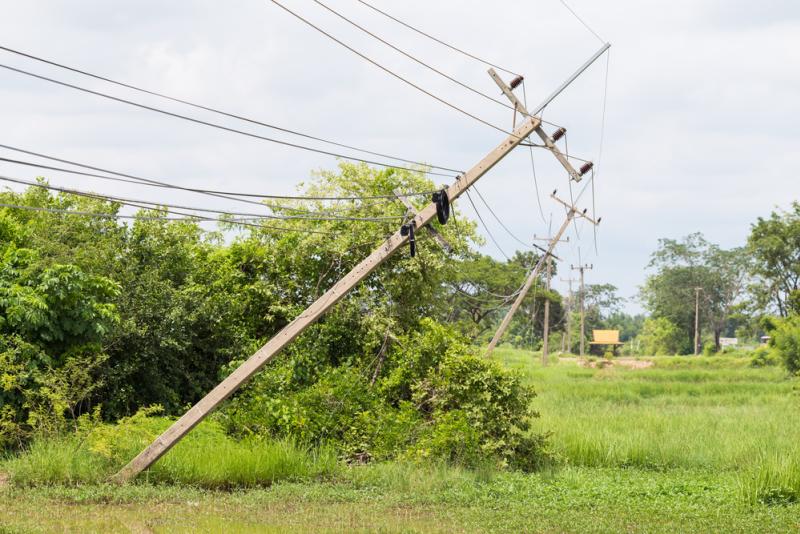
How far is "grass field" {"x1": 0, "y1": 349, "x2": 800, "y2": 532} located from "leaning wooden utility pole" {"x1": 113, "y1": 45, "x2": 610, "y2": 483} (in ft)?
2.02

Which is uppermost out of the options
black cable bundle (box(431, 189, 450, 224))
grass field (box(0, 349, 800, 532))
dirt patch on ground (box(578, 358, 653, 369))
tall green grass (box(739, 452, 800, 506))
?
black cable bundle (box(431, 189, 450, 224))

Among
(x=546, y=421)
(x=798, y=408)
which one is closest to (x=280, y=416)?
(x=546, y=421)

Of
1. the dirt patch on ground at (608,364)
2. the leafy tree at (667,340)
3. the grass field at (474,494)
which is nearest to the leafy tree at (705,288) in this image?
the leafy tree at (667,340)

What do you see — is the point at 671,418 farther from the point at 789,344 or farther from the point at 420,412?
the point at 789,344

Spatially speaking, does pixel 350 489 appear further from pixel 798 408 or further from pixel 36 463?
pixel 798 408

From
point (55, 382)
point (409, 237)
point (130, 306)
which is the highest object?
point (409, 237)

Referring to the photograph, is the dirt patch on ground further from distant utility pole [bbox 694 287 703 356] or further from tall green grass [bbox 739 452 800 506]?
tall green grass [bbox 739 452 800 506]

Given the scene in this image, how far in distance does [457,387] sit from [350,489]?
386 centimetres

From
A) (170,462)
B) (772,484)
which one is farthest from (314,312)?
(772,484)

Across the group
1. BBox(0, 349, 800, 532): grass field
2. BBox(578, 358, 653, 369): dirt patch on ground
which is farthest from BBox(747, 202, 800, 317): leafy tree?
BBox(0, 349, 800, 532): grass field

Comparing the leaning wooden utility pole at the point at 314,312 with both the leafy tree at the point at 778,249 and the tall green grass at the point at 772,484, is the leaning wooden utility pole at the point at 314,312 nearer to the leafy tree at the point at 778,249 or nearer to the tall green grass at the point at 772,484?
the tall green grass at the point at 772,484

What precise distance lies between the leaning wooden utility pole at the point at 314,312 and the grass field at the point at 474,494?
2.02 ft

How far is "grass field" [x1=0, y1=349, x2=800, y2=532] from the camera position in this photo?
1198 centimetres

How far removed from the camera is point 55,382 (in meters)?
16.7
